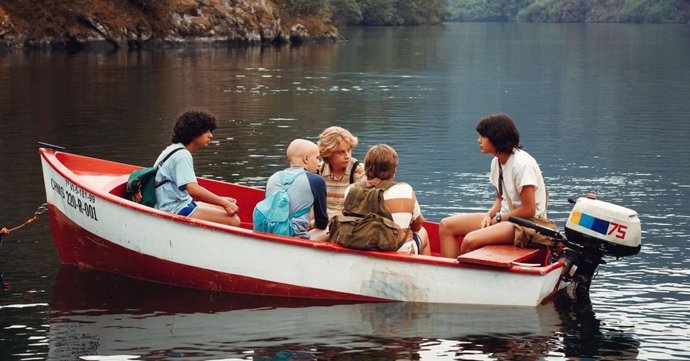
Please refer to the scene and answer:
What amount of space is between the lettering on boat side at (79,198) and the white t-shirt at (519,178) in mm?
4173

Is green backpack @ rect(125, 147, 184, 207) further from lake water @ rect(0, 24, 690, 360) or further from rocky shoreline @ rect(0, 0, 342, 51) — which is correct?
rocky shoreline @ rect(0, 0, 342, 51)

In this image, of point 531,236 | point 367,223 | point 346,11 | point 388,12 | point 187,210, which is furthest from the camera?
point 388,12

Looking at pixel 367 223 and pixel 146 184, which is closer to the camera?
pixel 367 223

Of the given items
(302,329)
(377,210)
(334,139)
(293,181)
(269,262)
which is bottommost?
(302,329)

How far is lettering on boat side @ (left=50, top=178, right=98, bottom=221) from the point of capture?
1296cm

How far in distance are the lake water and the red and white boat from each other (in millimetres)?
161

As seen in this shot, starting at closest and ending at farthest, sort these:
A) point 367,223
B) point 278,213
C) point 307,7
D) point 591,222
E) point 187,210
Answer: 1. point 591,222
2. point 367,223
3. point 278,213
4. point 187,210
5. point 307,7

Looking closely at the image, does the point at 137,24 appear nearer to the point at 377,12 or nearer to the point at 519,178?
the point at 377,12

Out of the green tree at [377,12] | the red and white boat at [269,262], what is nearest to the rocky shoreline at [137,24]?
the green tree at [377,12]

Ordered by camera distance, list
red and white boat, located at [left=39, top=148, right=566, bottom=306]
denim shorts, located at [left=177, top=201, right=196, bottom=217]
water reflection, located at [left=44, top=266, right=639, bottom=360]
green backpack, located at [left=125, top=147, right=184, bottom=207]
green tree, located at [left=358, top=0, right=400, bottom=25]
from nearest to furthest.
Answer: water reflection, located at [left=44, top=266, right=639, bottom=360] < red and white boat, located at [left=39, top=148, right=566, bottom=306] < denim shorts, located at [left=177, top=201, right=196, bottom=217] < green backpack, located at [left=125, top=147, right=184, bottom=207] < green tree, located at [left=358, top=0, right=400, bottom=25]

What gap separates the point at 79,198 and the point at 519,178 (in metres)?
4.66

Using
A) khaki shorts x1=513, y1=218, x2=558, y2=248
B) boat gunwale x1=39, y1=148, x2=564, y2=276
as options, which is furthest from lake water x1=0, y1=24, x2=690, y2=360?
khaki shorts x1=513, y1=218, x2=558, y2=248

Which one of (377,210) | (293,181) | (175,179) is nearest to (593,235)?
(377,210)

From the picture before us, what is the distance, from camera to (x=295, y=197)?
12125 mm
